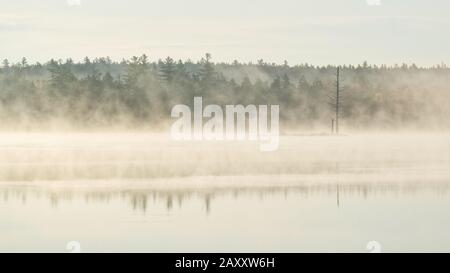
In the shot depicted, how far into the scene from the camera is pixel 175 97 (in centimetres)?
9150

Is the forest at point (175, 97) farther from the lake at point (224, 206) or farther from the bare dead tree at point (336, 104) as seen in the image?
the lake at point (224, 206)

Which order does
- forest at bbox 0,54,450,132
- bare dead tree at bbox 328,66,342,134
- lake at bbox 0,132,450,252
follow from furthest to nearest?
1. bare dead tree at bbox 328,66,342,134
2. forest at bbox 0,54,450,132
3. lake at bbox 0,132,450,252

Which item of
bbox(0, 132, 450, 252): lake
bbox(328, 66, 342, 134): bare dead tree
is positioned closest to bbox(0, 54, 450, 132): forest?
bbox(328, 66, 342, 134): bare dead tree

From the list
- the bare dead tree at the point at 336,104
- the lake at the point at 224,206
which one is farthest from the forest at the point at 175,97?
the lake at the point at 224,206

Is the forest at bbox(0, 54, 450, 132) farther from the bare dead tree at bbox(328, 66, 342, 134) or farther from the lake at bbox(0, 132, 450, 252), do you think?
the lake at bbox(0, 132, 450, 252)

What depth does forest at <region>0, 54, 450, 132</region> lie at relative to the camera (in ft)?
282

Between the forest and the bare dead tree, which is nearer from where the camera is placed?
the forest

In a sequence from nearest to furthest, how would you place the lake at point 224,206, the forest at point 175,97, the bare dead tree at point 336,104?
the lake at point 224,206, the forest at point 175,97, the bare dead tree at point 336,104

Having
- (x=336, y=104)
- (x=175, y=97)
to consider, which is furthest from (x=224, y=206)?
(x=336, y=104)

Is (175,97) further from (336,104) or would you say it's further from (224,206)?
(224,206)

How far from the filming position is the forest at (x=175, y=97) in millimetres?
86000

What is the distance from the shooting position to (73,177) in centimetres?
2812
